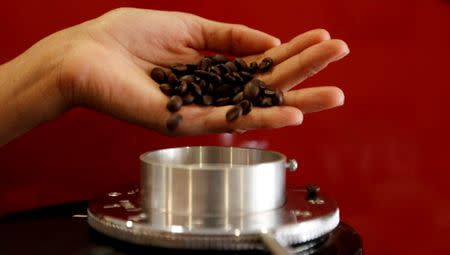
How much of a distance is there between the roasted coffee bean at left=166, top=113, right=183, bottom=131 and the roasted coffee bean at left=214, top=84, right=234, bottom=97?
0.10 m

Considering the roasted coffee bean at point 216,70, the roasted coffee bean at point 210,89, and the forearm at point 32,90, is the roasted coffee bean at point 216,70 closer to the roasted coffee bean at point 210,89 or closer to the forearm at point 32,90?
the roasted coffee bean at point 210,89

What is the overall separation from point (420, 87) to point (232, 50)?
40 cm

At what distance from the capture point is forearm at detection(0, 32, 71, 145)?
1.02 meters

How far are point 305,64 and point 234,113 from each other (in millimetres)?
155

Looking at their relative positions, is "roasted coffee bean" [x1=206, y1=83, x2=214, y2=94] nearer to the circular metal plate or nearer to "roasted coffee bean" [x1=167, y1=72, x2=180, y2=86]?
"roasted coffee bean" [x1=167, y1=72, x2=180, y2=86]

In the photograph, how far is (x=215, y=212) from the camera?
698 millimetres

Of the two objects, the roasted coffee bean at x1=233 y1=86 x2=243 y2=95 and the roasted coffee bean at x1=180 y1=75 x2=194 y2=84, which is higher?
the roasted coffee bean at x1=180 y1=75 x2=194 y2=84

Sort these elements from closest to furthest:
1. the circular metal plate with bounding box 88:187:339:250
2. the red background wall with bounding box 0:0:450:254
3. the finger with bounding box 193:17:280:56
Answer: the circular metal plate with bounding box 88:187:339:250 < the finger with bounding box 193:17:280:56 < the red background wall with bounding box 0:0:450:254

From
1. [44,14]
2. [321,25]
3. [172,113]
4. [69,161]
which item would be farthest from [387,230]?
[44,14]

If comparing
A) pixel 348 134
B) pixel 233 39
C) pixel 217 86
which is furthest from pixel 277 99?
pixel 348 134

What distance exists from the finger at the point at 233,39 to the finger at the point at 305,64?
9cm

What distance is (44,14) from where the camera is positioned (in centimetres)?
116

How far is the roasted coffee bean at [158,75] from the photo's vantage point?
104 cm

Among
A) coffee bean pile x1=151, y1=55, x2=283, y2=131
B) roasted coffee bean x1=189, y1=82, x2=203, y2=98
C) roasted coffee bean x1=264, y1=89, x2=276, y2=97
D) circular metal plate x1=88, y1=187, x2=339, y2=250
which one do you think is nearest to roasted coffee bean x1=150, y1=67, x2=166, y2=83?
coffee bean pile x1=151, y1=55, x2=283, y2=131
